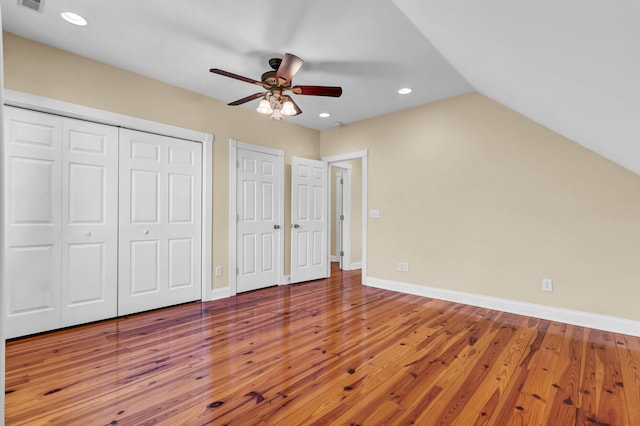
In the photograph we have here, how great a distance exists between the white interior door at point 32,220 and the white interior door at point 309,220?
289 cm

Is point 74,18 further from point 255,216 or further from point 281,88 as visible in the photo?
point 255,216

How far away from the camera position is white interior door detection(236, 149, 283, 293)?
4.34 meters

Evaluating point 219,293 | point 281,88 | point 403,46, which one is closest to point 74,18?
point 281,88

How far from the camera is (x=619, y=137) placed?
204 centimetres

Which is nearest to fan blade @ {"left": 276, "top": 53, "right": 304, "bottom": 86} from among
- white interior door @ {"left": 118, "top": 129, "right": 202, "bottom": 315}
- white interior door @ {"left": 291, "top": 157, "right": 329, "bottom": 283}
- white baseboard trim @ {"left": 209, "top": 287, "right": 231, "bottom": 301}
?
white interior door @ {"left": 118, "top": 129, "right": 202, "bottom": 315}

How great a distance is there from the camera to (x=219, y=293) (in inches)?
160

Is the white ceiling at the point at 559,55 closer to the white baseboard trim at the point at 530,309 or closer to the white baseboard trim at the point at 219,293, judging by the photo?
the white baseboard trim at the point at 530,309

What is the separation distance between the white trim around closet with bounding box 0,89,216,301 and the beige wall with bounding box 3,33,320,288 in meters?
0.06

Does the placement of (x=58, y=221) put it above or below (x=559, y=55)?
below

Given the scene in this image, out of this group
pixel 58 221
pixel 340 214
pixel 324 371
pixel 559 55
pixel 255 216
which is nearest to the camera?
pixel 559 55

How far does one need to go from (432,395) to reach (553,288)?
2.29m

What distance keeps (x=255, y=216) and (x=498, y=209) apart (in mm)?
3192

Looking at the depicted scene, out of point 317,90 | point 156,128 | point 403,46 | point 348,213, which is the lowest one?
point 348,213

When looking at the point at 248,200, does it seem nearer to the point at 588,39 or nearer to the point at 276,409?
the point at 276,409
